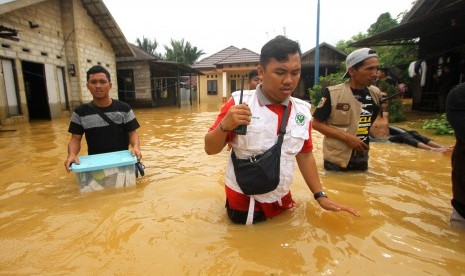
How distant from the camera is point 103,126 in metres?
3.45

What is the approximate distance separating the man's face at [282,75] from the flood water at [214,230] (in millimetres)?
1083

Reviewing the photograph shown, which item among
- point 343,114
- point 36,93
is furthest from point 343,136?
point 36,93

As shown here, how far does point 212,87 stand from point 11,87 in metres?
19.9

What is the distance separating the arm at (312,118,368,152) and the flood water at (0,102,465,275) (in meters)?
0.48

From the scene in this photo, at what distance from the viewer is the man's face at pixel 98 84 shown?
322cm

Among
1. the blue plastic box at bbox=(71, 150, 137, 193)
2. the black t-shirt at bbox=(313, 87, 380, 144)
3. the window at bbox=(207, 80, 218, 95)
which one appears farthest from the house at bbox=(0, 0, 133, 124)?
the window at bbox=(207, 80, 218, 95)

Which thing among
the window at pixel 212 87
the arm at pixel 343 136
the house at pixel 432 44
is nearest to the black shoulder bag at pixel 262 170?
the arm at pixel 343 136

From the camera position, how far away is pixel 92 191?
3223 millimetres

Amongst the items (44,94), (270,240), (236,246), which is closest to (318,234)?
(270,240)

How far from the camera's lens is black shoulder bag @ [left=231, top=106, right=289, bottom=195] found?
6.49 ft

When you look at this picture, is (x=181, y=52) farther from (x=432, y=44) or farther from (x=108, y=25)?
(x=432, y=44)

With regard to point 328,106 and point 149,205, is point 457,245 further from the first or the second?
point 149,205

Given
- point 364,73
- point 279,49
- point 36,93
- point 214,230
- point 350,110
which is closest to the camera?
point 279,49

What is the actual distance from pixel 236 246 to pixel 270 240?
0.26 m
